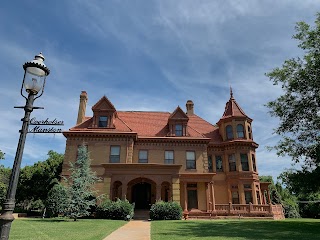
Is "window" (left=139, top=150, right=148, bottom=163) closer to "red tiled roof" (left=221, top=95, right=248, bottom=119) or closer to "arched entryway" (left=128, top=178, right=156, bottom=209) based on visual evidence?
"arched entryway" (left=128, top=178, right=156, bottom=209)

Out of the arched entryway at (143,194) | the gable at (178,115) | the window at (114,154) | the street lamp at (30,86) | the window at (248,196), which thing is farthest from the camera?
the gable at (178,115)

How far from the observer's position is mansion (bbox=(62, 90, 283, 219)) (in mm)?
23938

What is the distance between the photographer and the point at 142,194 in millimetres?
28844

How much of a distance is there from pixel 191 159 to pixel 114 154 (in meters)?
8.93

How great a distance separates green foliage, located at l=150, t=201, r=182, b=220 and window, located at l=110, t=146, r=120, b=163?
773cm

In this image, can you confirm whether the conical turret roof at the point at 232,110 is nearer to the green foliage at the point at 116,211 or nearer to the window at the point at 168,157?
Result: the window at the point at 168,157

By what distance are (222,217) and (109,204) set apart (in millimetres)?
11431

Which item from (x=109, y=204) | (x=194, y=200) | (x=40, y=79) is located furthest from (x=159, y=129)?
(x=40, y=79)

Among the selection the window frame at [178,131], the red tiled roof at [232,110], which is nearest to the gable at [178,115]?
the window frame at [178,131]

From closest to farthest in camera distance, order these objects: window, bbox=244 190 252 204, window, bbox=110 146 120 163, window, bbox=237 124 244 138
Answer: window, bbox=110 146 120 163
window, bbox=244 190 252 204
window, bbox=237 124 244 138

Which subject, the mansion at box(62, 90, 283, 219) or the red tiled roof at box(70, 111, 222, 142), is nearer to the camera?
the mansion at box(62, 90, 283, 219)

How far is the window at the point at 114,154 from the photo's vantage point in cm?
2677

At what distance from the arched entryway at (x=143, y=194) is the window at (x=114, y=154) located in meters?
3.75

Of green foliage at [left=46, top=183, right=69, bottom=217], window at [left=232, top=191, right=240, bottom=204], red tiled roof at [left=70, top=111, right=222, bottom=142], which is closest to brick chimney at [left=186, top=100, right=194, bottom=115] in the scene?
red tiled roof at [left=70, top=111, right=222, bottom=142]
